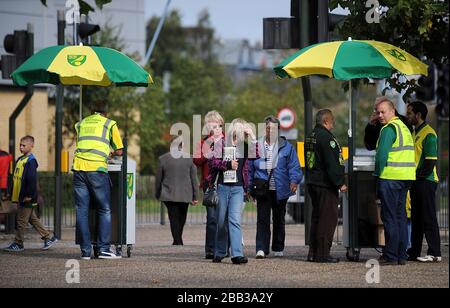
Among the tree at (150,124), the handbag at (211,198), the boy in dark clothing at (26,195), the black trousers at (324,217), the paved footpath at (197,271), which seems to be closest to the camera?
the paved footpath at (197,271)

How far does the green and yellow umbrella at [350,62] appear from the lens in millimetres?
14758

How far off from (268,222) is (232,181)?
4.57ft

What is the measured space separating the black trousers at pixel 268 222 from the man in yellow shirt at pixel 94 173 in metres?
1.93

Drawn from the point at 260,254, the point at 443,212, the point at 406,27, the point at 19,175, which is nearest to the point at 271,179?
the point at 260,254

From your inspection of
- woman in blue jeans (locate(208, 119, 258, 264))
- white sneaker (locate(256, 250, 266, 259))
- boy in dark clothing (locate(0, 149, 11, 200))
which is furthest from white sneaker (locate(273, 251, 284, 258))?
boy in dark clothing (locate(0, 149, 11, 200))

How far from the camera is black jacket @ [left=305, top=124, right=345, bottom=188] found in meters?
15.0

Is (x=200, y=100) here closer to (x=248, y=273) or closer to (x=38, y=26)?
(x=38, y=26)

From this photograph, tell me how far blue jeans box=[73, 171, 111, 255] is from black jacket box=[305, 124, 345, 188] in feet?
8.52

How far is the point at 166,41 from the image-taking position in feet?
321

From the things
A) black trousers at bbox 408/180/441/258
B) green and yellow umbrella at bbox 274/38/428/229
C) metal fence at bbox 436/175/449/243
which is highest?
green and yellow umbrella at bbox 274/38/428/229

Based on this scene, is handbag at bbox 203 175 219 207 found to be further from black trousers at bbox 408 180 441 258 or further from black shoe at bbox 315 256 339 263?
black trousers at bbox 408 180 441 258

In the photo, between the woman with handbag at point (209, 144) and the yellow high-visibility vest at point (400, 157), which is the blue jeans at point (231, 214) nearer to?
the woman with handbag at point (209, 144)

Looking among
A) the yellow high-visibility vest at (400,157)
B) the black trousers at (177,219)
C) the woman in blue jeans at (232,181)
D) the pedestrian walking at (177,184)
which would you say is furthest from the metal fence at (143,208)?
the woman in blue jeans at (232,181)
